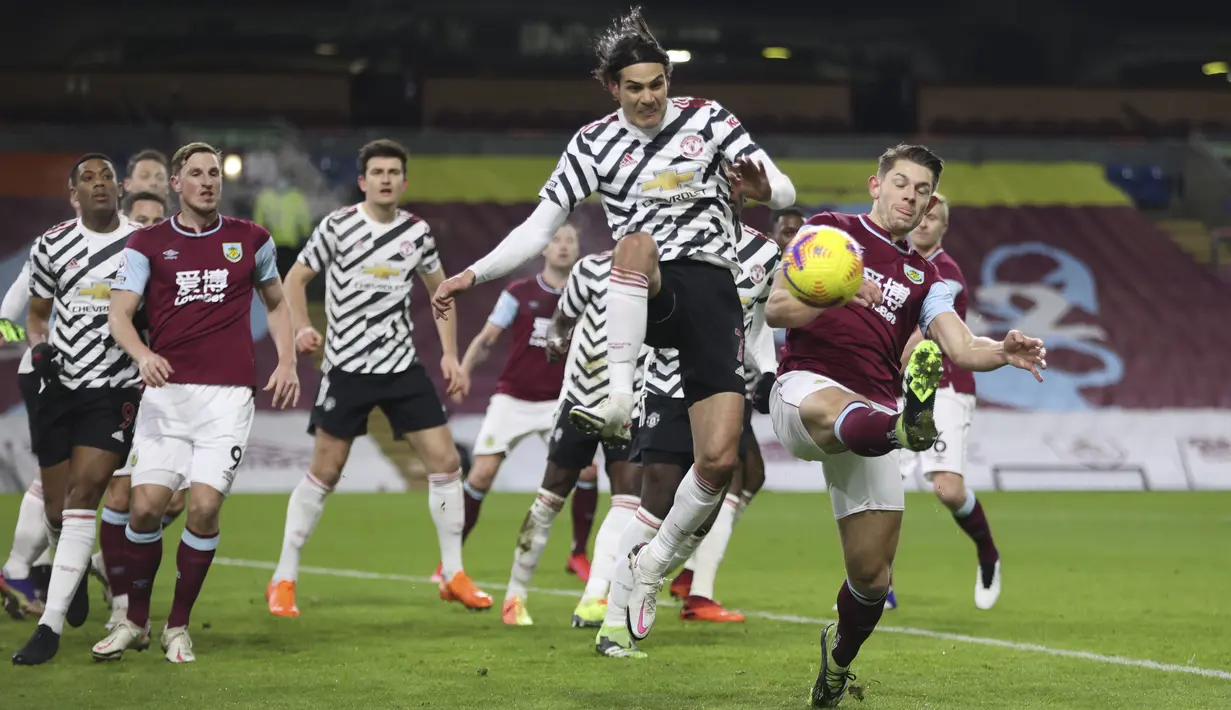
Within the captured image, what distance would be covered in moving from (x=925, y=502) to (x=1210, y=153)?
10.9 m

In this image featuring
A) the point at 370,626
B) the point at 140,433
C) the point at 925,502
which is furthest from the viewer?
the point at 925,502

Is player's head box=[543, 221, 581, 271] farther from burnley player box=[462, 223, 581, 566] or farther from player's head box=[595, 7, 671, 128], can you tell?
player's head box=[595, 7, 671, 128]

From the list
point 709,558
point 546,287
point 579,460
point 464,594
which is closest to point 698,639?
point 709,558

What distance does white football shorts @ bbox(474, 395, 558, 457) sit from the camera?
411 inches

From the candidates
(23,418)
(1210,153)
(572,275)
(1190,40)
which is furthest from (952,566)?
(1190,40)

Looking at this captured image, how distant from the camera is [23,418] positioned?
19469 mm

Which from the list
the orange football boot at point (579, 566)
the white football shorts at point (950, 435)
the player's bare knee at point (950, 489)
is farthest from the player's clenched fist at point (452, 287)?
the orange football boot at point (579, 566)

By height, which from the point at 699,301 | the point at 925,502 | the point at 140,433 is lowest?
the point at 925,502

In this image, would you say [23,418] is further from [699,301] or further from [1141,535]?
[699,301]

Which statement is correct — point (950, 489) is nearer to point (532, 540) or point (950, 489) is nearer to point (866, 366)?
point (532, 540)

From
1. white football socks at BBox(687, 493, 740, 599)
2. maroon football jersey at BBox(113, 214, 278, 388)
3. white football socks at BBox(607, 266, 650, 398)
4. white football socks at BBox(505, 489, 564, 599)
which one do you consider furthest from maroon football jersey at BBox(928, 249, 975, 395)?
maroon football jersey at BBox(113, 214, 278, 388)

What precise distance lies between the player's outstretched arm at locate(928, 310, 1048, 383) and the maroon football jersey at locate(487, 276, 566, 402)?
5.18m

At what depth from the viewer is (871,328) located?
5727 mm

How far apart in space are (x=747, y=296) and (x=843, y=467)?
2411mm
